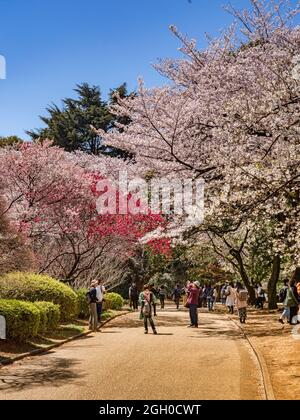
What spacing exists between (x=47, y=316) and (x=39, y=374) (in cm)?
609

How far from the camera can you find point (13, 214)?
1994cm

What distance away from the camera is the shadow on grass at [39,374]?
9.12 metres

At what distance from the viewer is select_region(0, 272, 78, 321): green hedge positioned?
17297 mm

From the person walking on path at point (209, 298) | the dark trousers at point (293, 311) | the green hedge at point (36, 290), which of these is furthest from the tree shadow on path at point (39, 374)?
the person walking on path at point (209, 298)

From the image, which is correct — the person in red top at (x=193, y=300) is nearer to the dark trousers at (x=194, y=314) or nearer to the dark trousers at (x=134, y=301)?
the dark trousers at (x=194, y=314)

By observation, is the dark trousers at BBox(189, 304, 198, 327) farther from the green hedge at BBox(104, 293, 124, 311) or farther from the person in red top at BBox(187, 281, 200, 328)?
the green hedge at BBox(104, 293, 124, 311)

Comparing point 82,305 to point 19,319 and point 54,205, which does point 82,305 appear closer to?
point 54,205

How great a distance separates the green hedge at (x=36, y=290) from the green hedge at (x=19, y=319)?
10.6 feet

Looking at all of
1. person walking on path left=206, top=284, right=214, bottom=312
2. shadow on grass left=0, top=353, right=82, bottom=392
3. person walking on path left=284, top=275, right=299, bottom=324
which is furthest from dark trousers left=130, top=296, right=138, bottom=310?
shadow on grass left=0, top=353, right=82, bottom=392

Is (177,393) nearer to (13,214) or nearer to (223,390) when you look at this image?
(223,390)

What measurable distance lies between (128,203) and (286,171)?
16.1 metres

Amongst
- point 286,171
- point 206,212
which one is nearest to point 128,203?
point 206,212

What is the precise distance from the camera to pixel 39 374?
1014 centimetres
